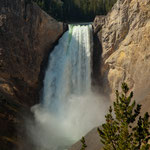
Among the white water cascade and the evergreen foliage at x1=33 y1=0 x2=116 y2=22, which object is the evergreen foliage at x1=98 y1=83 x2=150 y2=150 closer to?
the white water cascade

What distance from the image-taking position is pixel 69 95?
35.0 meters

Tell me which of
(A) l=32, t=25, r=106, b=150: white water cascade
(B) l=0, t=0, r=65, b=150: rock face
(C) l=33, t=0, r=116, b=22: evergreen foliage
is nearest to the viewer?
(B) l=0, t=0, r=65, b=150: rock face

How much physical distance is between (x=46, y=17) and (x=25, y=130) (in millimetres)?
21496

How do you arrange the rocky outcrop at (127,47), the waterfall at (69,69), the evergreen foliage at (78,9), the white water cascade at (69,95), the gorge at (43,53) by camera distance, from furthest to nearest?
1. the evergreen foliage at (78,9)
2. the waterfall at (69,69)
3. the white water cascade at (69,95)
4. the rocky outcrop at (127,47)
5. the gorge at (43,53)

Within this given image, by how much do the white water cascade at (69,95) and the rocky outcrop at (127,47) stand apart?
3.25 metres

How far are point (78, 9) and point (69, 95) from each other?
3598cm

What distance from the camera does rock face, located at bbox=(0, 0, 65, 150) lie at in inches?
1096

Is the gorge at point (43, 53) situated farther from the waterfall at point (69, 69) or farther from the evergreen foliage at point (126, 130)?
the evergreen foliage at point (126, 130)

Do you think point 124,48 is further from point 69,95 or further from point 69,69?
point 69,95

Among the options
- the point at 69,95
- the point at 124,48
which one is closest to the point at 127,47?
the point at 124,48

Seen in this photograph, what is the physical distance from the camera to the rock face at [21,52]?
27.8 meters

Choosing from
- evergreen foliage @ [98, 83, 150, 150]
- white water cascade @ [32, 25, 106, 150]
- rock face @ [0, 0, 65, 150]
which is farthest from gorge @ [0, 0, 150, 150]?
evergreen foliage @ [98, 83, 150, 150]

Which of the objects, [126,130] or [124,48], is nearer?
[126,130]

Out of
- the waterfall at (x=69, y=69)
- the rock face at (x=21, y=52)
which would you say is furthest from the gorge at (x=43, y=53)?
the waterfall at (x=69, y=69)
